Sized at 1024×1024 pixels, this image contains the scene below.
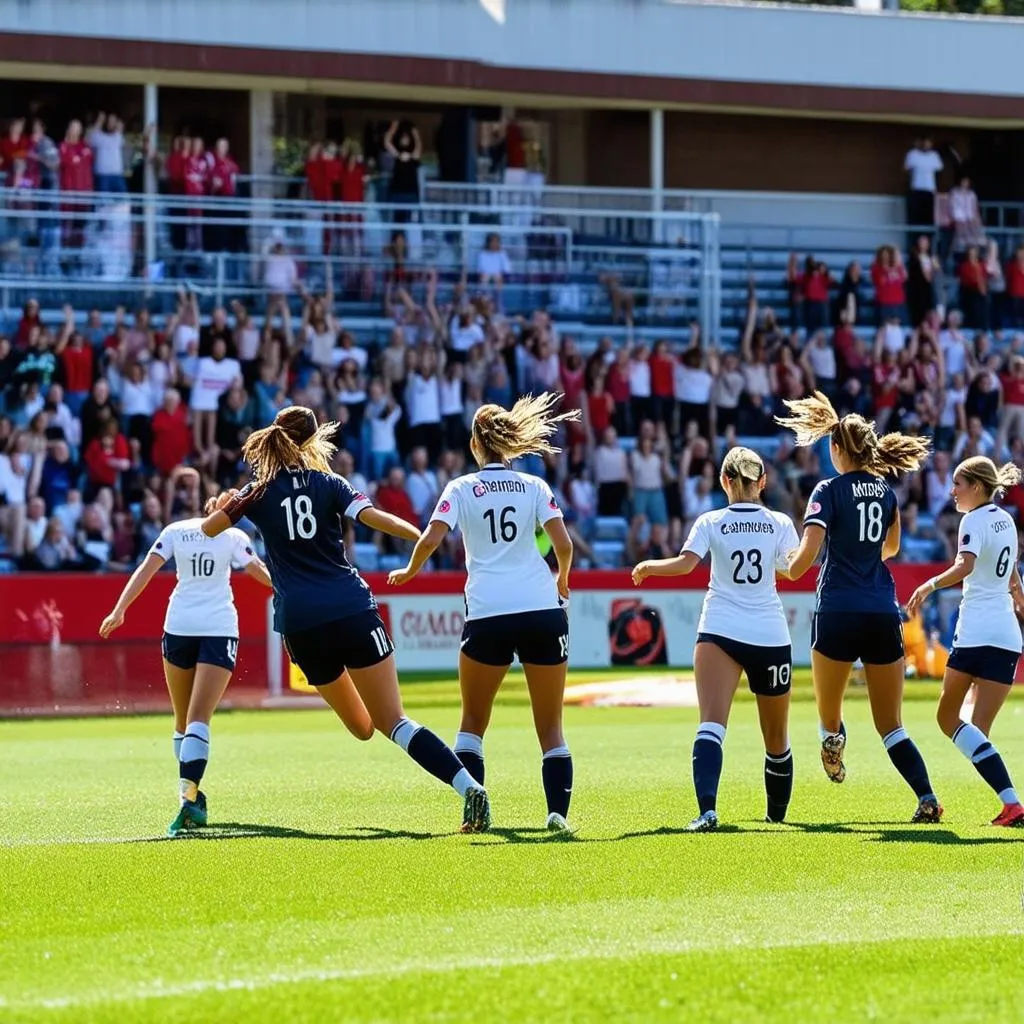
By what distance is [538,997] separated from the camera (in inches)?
249

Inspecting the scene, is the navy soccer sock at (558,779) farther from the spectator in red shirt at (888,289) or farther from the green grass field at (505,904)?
the spectator in red shirt at (888,289)

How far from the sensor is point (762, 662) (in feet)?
34.8

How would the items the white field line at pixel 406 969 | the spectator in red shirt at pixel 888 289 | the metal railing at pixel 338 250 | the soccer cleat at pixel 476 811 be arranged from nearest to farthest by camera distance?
the white field line at pixel 406 969 < the soccer cleat at pixel 476 811 < the metal railing at pixel 338 250 < the spectator in red shirt at pixel 888 289

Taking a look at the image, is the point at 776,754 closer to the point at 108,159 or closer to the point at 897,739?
the point at 897,739

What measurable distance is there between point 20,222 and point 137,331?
107 inches

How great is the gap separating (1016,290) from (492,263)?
8.80 meters

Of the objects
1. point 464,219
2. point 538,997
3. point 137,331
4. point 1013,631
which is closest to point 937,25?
point 464,219

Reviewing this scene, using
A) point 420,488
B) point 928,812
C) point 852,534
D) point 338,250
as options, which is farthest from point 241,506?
point 338,250

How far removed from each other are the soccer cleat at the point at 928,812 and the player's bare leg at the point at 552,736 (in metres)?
1.91

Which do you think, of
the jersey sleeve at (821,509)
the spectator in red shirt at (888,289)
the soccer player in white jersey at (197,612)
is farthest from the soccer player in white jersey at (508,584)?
the spectator in red shirt at (888,289)

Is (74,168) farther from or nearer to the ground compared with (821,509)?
farther from the ground

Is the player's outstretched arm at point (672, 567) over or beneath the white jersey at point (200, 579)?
over

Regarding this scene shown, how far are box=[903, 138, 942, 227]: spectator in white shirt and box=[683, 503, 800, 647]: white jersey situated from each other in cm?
2465

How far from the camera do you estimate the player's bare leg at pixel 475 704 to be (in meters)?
10.5
